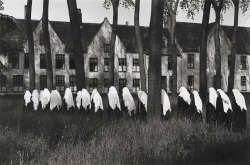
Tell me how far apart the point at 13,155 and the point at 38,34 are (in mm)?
44410

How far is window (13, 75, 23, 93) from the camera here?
158 feet

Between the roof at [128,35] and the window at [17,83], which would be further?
the roof at [128,35]

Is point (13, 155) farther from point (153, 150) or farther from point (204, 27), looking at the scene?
point (204, 27)

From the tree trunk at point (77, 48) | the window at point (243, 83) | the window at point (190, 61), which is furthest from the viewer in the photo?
the window at point (243, 83)

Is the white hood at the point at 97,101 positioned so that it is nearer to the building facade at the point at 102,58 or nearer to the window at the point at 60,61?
the building facade at the point at 102,58

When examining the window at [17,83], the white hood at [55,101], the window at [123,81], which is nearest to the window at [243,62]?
the window at [123,81]

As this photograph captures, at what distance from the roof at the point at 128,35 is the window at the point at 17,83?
3448 mm

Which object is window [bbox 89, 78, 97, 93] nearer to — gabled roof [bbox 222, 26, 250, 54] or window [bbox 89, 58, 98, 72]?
window [bbox 89, 58, 98, 72]

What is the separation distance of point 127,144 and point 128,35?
48255 mm

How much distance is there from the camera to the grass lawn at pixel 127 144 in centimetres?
621

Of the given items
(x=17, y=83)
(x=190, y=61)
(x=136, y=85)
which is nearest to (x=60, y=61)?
(x=17, y=83)

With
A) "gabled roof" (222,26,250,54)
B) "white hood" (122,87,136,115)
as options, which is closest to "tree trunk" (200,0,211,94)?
"white hood" (122,87,136,115)

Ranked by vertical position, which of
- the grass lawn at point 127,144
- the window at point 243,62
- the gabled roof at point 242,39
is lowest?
the grass lawn at point 127,144

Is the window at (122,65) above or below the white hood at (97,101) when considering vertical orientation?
above
